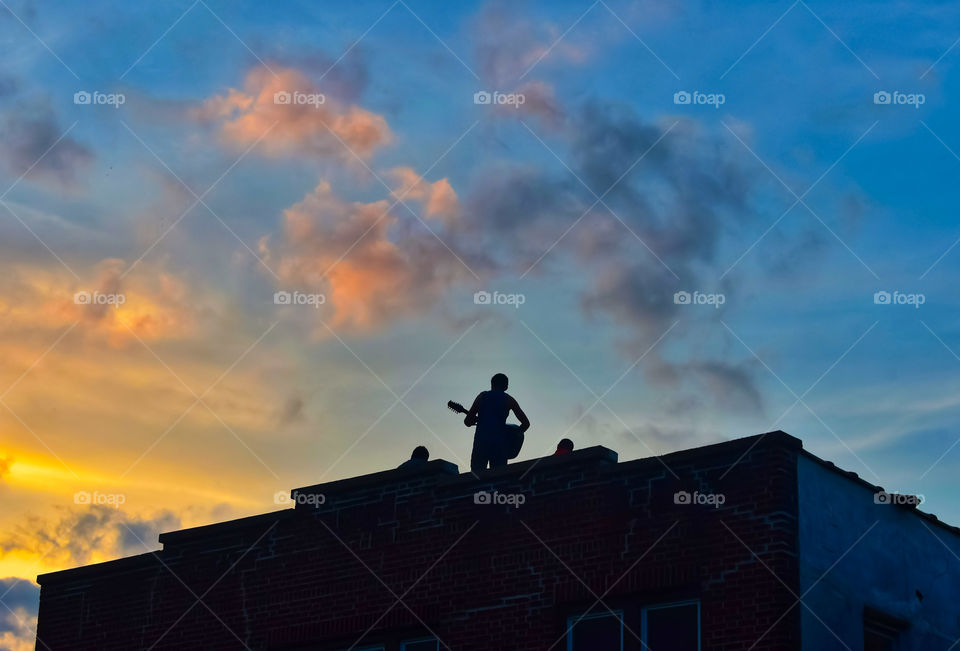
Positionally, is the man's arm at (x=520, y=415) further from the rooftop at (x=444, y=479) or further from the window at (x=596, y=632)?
the window at (x=596, y=632)

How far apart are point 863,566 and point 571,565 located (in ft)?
12.1

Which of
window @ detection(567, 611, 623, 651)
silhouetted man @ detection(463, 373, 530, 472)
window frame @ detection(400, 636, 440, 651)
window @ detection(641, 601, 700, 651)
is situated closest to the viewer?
window @ detection(641, 601, 700, 651)

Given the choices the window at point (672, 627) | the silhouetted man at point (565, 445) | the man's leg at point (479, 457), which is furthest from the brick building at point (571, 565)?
the silhouetted man at point (565, 445)

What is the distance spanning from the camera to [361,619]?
19.3m

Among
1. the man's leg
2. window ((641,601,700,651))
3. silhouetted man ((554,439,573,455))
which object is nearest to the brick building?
window ((641,601,700,651))

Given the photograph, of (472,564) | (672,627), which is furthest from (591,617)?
(472,564)

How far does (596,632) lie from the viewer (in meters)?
17.2

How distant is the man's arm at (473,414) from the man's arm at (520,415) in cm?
50

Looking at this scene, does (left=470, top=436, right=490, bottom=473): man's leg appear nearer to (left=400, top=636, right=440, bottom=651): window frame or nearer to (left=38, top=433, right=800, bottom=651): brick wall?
(left=38, top=433, right=800, bottom=651): brick wall

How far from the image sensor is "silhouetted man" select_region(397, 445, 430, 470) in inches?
778

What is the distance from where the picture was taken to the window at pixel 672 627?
16.4 m

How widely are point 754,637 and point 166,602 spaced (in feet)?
32.6

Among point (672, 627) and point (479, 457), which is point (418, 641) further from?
point (672, 627)

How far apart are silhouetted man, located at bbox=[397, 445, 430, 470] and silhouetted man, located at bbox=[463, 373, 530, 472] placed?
69 centimetres
